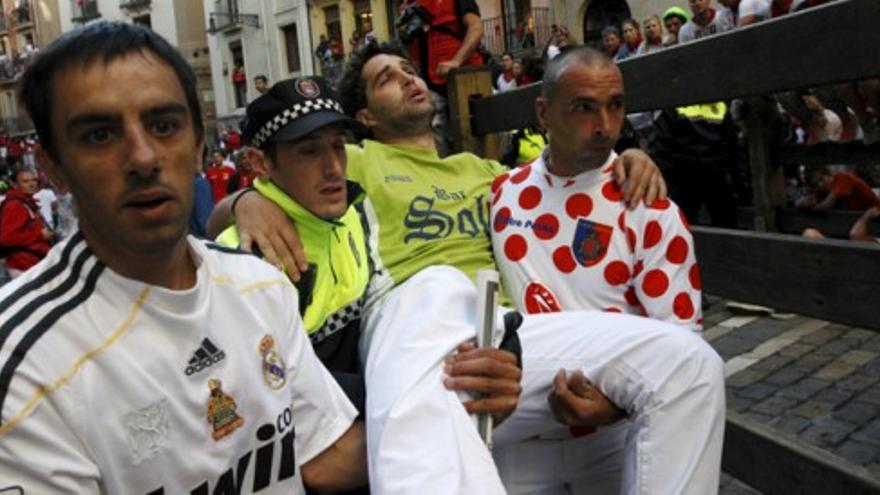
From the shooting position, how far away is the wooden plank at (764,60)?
2191 mm

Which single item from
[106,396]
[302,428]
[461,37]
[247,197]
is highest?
[461,37]

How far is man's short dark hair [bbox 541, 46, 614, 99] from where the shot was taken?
8.78ft

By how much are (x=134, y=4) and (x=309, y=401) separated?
46.1 m

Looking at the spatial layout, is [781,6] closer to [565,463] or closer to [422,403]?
[565,463]

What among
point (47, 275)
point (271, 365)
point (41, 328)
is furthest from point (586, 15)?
point (41, 328)

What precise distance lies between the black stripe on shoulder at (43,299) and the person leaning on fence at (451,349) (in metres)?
0.68

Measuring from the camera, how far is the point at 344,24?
33094 mm

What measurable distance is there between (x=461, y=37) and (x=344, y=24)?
29.2 m

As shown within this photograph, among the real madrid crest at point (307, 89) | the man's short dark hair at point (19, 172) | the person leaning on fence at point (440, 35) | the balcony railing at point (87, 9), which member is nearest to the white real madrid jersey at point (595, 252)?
the real madrid crest at point (307, 89)

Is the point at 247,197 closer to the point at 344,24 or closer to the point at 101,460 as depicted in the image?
the point at 101,460

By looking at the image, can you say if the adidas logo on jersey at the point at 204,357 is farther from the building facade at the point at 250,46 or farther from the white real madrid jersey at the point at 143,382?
the building facade at the point at 250,46

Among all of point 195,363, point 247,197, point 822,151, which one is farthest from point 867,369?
point 195,363

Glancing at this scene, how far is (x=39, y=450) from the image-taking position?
140 centimetres

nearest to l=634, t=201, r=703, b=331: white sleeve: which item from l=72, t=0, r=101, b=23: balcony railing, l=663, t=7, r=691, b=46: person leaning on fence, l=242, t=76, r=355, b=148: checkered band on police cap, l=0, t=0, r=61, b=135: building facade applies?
l=242, t=76, r=355, b=148: checkered band on police cap
